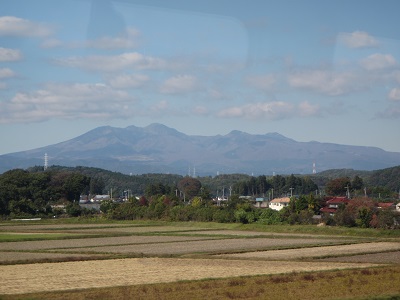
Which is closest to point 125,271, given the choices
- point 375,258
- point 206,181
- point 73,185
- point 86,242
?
point 375,258

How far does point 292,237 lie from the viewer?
130ft

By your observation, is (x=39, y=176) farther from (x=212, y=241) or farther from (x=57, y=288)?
(x=57, y=288)

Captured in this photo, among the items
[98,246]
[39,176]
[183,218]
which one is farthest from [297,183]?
[98,246]

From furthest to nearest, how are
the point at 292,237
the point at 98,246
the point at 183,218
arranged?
the point at 183,218
the point at 292,237
the point at 98,246

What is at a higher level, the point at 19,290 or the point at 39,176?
the point at 39,176

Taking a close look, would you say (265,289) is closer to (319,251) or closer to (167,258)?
(167,258)

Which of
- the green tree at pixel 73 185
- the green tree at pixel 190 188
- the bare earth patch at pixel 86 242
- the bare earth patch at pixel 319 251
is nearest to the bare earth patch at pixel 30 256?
the bare earth patch at pixel 86 242

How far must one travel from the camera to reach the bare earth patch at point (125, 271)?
18703 mm

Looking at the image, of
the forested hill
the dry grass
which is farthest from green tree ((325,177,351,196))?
the dry grass

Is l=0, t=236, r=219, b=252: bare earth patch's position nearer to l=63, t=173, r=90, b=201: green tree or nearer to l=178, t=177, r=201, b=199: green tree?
l=63, t=173, r=90, b=201: green tree

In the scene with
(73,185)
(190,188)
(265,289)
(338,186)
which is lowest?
(265,289)

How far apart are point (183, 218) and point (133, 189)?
299 feet

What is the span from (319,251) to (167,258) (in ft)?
23.7

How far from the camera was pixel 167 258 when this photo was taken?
87.5ft
